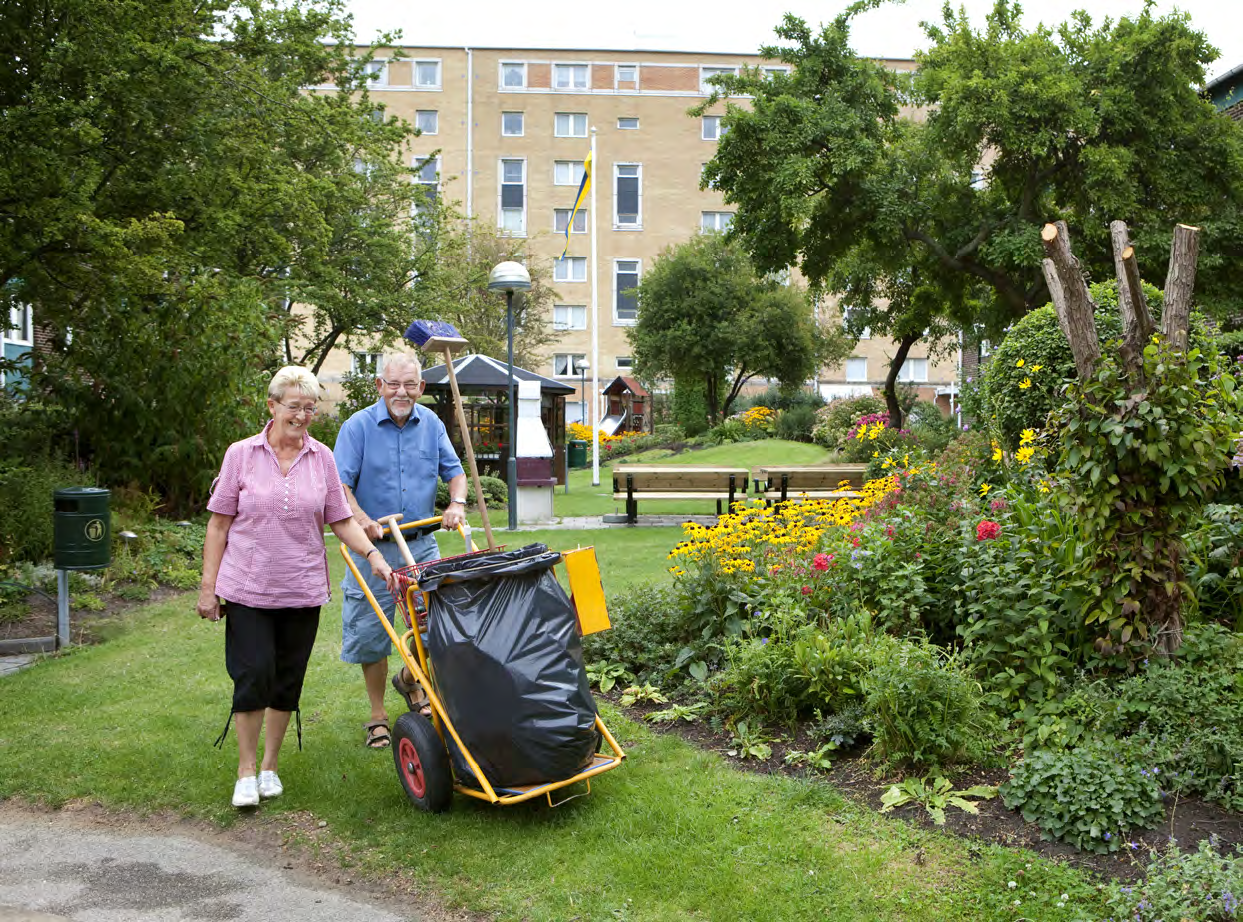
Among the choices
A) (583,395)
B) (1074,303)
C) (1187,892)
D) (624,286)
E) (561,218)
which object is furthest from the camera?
(561,218)

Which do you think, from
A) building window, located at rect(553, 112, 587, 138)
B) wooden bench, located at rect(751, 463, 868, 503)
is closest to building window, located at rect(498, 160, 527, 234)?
building window, located at rect(553, 112, 587, 138)

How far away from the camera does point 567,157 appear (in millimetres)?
49250

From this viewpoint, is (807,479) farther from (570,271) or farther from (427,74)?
(427,74)

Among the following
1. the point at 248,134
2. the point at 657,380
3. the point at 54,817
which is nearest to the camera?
the point at 54,817

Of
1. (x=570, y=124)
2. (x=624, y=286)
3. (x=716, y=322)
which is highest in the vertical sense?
(x=570, y=124)

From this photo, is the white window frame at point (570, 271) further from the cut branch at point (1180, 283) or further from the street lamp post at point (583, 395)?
the cut branch at point (1180, 283)

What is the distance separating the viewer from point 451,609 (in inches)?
159

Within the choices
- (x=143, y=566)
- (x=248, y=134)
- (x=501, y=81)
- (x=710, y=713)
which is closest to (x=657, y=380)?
(x=501, y=81)

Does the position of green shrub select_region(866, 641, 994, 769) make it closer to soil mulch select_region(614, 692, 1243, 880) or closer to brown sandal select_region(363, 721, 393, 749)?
soil mulch select_region(614, 692, 1243, 880)

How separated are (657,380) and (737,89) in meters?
21.8

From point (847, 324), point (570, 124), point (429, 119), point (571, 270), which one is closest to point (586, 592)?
point (847, 324)

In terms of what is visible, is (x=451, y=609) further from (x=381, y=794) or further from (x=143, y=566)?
(x=143, y=566)

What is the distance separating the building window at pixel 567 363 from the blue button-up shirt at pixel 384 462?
4167cm

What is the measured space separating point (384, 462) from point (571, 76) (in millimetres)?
48495
